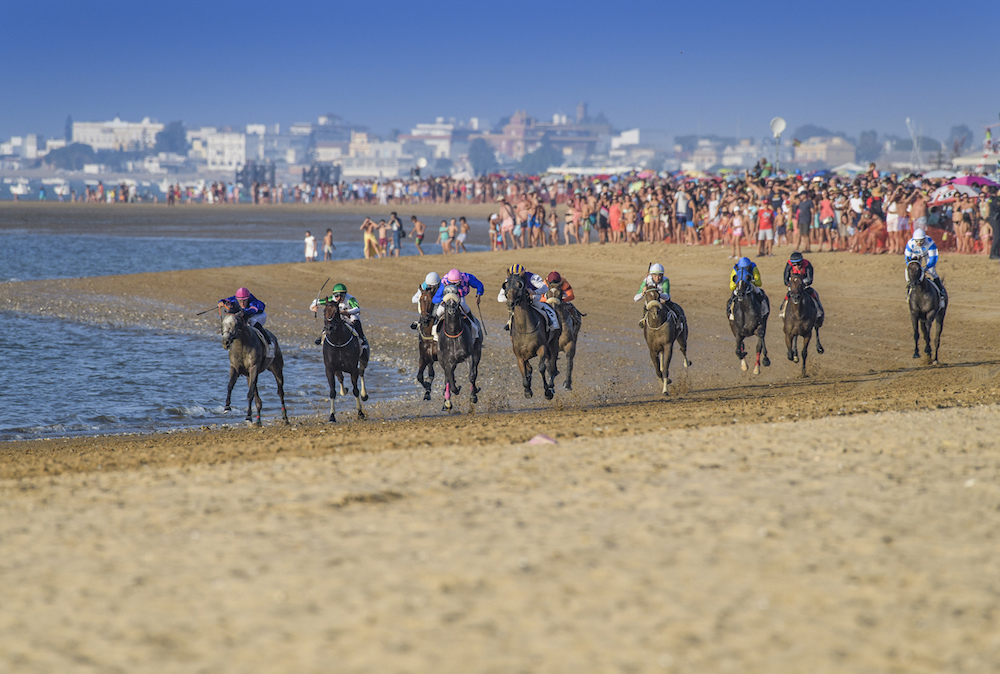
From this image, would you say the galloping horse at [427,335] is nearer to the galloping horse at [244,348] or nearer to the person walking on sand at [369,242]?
the galloping horse at [244,348]

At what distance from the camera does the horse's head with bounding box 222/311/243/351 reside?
13.5 m

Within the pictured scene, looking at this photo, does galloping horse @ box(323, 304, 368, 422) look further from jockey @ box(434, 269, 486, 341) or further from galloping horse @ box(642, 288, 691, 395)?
galloping horse @ box(642, 288, 691, 395)

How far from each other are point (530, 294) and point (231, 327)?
4.21 m

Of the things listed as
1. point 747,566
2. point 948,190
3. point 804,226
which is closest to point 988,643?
point 747,566

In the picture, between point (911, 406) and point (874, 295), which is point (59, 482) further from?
point (874, 295)

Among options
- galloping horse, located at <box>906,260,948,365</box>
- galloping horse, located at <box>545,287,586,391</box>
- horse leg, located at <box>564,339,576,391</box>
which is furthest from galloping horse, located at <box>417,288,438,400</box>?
galloping horse, located at <box>906,260,948,365</box>

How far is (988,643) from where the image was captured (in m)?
5.38

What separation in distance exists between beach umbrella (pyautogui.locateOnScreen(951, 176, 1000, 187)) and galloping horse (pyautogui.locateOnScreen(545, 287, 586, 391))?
754 inches

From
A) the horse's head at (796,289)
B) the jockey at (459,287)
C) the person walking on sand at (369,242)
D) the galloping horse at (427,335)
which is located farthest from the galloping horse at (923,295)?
the person walking on sand at (369,242)

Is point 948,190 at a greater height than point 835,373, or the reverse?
point 948,190

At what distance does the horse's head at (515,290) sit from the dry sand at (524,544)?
1842 mm

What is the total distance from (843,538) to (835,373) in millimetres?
10681

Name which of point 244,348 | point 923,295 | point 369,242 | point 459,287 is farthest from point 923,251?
point 369,242

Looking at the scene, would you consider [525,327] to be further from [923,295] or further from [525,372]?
[923,295]
